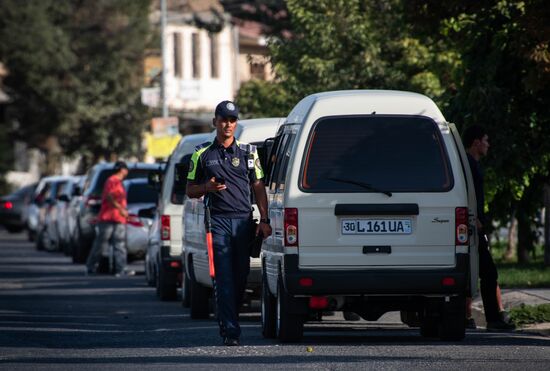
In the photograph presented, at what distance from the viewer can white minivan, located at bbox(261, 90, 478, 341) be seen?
13.8 m

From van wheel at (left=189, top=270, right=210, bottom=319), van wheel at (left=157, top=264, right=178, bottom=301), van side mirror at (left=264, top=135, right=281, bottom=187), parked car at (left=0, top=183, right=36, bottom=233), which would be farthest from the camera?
parked car at (left=0, top=183, right=36, bottom=233)

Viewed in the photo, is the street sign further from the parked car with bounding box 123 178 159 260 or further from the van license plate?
the van license plate

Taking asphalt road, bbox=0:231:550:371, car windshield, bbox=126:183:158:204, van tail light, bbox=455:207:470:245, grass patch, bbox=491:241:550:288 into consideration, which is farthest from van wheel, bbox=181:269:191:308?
car windshield, bbox=126:183:158:204

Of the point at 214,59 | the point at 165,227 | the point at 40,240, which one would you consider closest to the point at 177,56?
the point at 214,59

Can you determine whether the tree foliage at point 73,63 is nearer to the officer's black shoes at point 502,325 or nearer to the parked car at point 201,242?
the parked car at point 201,242

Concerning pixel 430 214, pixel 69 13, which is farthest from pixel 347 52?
pixel 69 13

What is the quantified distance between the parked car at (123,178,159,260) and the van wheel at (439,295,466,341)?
15104 millimetres

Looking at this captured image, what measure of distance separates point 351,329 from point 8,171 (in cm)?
5763

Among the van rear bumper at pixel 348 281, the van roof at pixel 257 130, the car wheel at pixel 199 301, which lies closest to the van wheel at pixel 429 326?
the van rear bumper at pixel 348 281

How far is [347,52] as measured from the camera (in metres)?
31.8

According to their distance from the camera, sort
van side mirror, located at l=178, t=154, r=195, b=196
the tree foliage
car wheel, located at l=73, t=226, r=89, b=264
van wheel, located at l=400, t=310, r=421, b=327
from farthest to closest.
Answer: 1. the tree foliage
2. car wheel, located at l=73, t=226, r=89, b=264
3. van side mirror, located at l=178, t=154, r=195, b=196
4. van wheel, located at l=400, t=310, r=421, b=327

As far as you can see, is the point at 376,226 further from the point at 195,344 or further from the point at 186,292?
the point at 186,292

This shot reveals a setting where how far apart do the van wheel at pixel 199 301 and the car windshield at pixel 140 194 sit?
11.3m

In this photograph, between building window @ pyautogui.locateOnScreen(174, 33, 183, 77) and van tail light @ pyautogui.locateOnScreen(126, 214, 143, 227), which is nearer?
van tail light @ pyautogui.locateOnScreen(126, 214, 143, 227)
